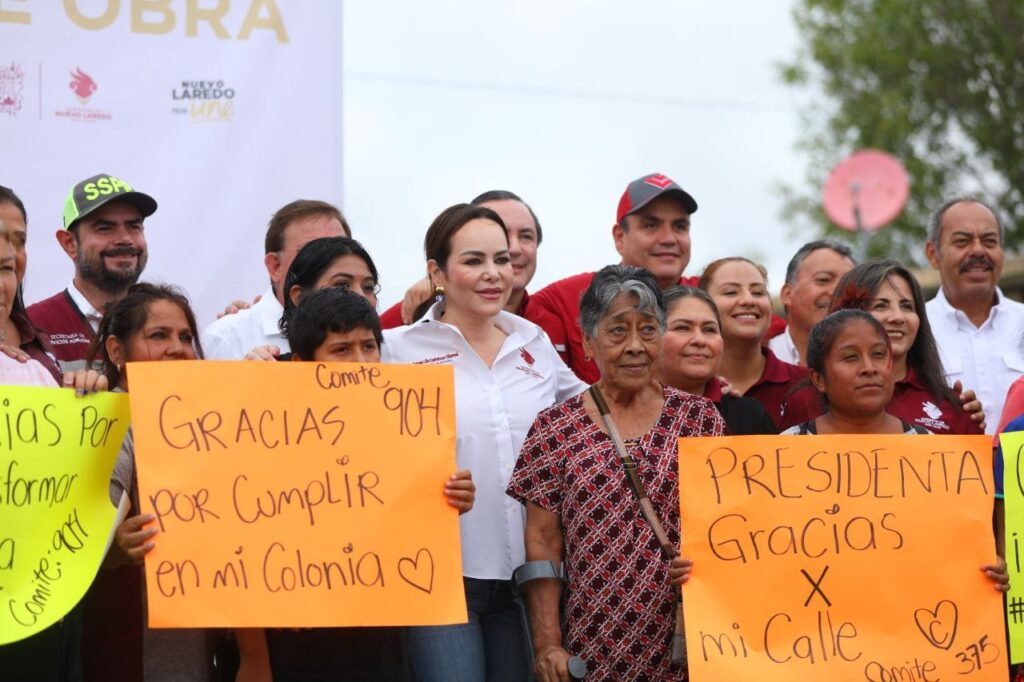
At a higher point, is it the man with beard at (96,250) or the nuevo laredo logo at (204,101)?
the nuevo laredo logo at (204,101)

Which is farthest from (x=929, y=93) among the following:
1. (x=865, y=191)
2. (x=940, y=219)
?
(x=940, y=219)

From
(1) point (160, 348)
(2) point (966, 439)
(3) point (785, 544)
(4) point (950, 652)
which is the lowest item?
(4) point (950, 652)

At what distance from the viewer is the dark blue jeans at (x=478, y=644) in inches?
206

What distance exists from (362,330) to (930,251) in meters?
3.74

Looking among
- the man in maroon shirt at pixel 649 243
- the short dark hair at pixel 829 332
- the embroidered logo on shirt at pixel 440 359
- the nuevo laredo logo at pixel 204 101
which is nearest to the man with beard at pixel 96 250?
the nuevo laredo logo at pixel 204 101

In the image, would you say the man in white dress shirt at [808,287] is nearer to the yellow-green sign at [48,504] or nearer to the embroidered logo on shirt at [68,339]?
the embroidered logo on shirt at [68,339]

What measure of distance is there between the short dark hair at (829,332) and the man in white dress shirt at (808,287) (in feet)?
5.12

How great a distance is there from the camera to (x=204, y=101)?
24.0ft

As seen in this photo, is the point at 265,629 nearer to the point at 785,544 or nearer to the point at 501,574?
the point at 501,574

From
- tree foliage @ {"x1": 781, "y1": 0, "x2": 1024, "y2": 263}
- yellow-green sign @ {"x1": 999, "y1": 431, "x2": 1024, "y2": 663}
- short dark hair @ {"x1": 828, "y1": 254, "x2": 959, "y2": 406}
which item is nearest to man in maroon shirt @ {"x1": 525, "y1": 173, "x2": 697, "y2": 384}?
short dark hair @ {"x1": 828, "y1": 254, "x2": 959, "y2": 406}

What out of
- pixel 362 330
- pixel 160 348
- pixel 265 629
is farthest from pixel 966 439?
pixel 160 348

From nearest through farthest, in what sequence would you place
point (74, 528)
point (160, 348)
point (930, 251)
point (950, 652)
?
point (74, 528) < point (950, 652) < point (160, 348) < point (930, 251)

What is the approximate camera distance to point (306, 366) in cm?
491

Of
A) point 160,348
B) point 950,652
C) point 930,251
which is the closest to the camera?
point 950,652
